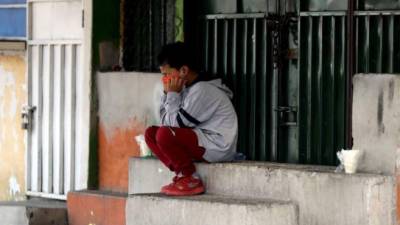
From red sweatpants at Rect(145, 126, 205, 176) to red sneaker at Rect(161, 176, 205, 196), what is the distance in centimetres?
6

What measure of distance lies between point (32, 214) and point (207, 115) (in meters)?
2.34

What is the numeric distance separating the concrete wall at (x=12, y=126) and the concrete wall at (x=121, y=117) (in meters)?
1.48

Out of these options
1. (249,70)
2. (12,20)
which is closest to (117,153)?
(249,70)

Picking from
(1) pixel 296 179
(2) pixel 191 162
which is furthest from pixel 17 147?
(1) pixel 296 179

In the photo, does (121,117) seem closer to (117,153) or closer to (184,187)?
(117,153)

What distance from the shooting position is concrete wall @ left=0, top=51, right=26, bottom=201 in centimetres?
1025

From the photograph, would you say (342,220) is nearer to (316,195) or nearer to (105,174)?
(316,195)

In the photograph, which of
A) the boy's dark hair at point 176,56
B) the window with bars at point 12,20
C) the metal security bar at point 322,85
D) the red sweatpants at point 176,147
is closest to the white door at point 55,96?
the window with bars at point 12,20

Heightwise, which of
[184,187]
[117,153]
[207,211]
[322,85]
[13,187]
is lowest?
[13,187]

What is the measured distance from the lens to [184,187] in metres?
7.56

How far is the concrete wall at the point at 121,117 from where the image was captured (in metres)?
8.73

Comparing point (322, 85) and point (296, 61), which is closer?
point (322, 85)

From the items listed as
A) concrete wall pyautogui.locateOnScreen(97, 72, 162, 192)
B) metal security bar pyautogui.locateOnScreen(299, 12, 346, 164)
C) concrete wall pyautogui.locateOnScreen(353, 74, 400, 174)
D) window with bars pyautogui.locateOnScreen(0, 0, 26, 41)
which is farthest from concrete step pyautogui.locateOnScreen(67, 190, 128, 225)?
concrete wall pyautogui.locateOnScreen(353, 74, 400, 174)

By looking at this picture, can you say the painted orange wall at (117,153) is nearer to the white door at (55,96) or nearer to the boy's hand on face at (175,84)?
the white door at (55,96)
